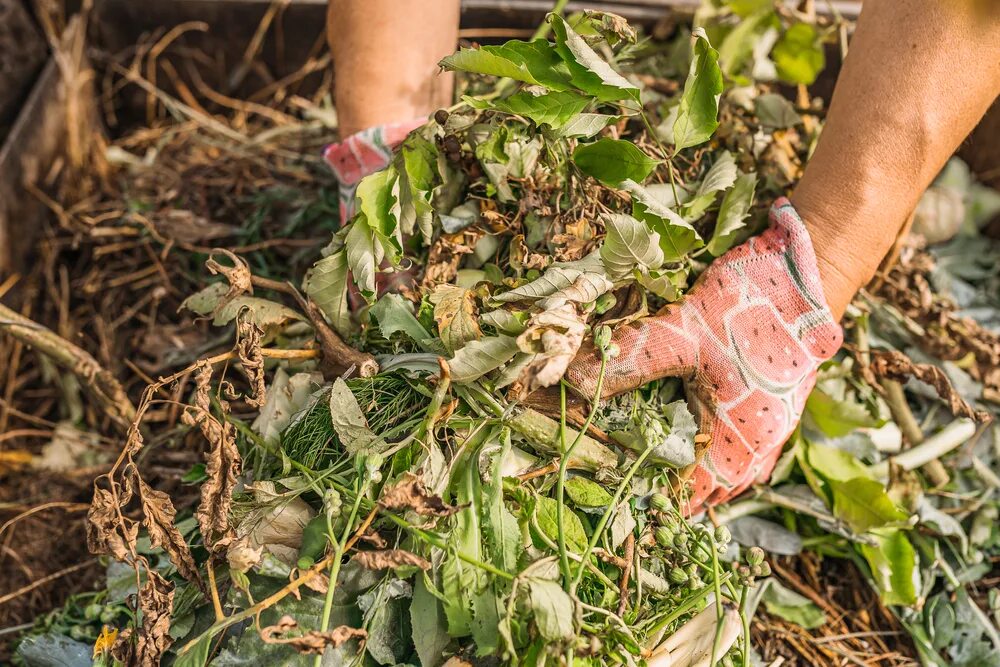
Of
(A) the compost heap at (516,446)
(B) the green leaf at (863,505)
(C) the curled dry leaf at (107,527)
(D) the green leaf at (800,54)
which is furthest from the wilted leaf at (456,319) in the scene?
(D) the green leaf at (800,54)

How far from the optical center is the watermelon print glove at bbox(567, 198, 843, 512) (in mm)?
861

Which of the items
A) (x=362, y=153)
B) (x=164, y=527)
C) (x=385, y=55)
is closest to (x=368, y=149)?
(x=362, y=153)

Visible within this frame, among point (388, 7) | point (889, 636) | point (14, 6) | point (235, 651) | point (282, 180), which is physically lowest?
point (889, 636)

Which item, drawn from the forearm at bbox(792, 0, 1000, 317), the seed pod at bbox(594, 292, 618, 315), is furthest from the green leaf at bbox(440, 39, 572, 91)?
the forearm at bbox(792, 0, 1000, 317)

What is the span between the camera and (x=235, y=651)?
0.75m

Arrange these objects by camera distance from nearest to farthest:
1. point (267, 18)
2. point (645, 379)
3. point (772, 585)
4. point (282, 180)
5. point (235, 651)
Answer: point (235, 651)
point (645, 379)
point (772, 585)
point (282, 180)
point (267, 18)

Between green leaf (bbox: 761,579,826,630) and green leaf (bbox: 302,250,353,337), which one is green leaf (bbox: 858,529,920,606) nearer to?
green leaf (bbox: 761,579,826,630)

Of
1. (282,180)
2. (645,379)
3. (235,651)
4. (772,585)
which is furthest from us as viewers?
(282,180)

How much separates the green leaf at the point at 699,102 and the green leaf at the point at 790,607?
613 millimetres

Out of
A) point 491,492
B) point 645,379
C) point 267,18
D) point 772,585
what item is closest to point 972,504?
point 772,585

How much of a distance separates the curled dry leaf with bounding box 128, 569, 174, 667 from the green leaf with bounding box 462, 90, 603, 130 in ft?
2.01

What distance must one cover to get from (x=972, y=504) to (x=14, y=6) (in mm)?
1934

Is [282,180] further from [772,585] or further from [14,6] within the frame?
[772,585]

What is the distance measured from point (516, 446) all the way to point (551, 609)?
0.21 meters
